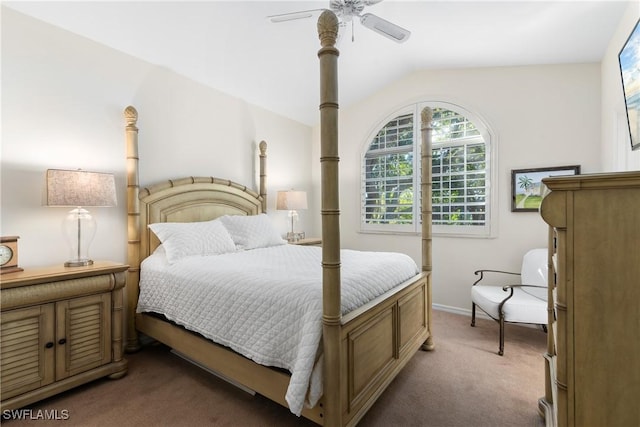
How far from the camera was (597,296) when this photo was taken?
1022 millimetres

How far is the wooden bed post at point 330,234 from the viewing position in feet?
4.69

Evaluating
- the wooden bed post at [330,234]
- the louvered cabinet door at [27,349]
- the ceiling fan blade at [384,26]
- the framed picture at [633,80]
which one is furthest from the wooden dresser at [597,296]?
the louvered cabinet door at [27,349]

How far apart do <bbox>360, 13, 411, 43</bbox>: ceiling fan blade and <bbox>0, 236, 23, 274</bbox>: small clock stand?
2.77 metres

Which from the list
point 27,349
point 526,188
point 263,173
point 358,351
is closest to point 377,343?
point 358,351

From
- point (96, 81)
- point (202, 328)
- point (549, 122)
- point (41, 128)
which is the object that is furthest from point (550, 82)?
Result: point (41, 128)

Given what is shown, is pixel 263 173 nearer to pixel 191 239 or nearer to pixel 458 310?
pixel 191 239

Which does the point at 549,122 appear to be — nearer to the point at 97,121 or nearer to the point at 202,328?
the point at 202,328

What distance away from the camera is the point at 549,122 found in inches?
126

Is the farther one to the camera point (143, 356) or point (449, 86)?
point (449, 86)

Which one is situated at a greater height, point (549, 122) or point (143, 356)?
point (549, 122)

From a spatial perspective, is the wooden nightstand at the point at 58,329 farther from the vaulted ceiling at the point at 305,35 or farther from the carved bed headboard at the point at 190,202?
the vaulted ceiling at the point at 305,35

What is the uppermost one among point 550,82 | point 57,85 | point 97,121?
point 550,82

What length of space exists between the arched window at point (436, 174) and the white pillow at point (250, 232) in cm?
156

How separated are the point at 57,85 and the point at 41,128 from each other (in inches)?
14.4
